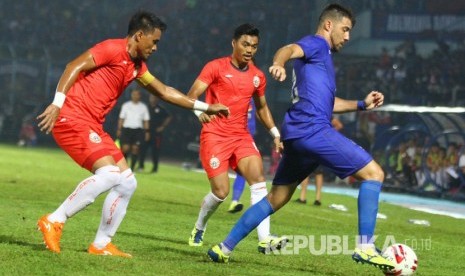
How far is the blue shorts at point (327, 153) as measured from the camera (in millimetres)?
9602

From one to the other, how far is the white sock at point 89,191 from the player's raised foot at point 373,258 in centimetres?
231

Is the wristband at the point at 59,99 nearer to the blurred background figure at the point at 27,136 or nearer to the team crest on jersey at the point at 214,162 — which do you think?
the team crest on jersey at the point at 214,162

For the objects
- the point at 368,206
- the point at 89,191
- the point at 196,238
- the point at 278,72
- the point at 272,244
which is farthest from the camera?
the point at 196,238

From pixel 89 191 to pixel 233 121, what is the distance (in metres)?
3.43

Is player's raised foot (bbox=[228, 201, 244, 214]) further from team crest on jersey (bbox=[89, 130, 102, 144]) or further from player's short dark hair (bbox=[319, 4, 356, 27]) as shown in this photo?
player's short dark hair (bbox=[319, 4, 356, 27])

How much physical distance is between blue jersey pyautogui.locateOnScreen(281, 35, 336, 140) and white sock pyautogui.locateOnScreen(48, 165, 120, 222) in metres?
1.61

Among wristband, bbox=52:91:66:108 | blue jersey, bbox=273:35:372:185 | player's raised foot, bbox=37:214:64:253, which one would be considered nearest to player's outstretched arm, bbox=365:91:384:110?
blue jersey, bbox=273:35:372:185

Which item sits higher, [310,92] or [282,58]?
[282,58]

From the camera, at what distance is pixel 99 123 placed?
1019cm

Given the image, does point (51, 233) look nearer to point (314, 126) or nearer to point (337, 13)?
point (314, 126)

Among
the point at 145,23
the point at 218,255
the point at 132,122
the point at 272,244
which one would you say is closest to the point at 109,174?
the point at 218,255

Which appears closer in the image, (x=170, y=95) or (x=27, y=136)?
(x=170, y=95)

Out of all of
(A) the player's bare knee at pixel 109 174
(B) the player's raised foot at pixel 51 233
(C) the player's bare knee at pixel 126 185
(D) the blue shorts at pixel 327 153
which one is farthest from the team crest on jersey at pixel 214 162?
(B) the player's raised foot at pixel 51 233

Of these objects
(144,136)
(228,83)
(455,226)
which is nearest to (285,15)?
(144,136)
